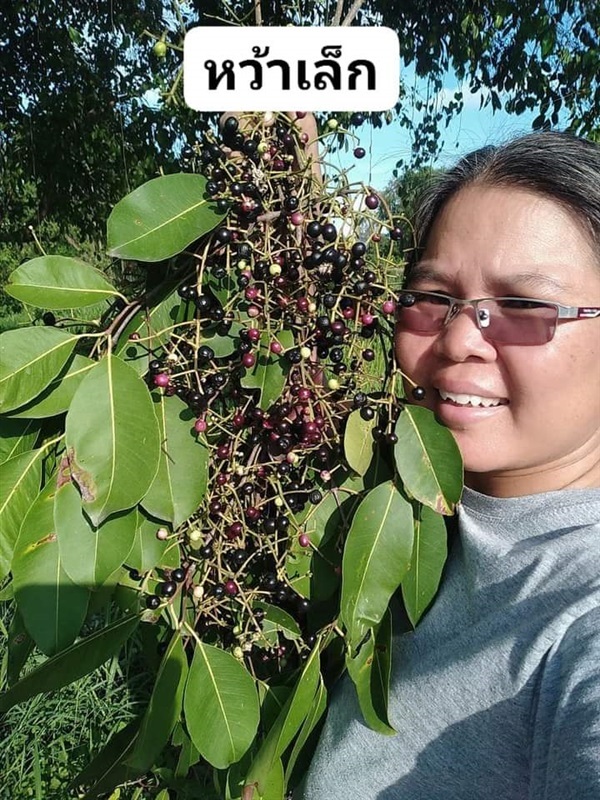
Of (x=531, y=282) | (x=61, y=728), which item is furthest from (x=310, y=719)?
(x=61, y=728)

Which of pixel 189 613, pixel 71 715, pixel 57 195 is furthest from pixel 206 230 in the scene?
pixel 57 195

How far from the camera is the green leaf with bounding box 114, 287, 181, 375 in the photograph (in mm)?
695

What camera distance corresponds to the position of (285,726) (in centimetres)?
72

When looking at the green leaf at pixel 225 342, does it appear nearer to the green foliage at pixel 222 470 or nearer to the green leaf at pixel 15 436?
the green foliage at pixel 222 470

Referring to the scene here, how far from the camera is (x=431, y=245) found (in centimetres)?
80

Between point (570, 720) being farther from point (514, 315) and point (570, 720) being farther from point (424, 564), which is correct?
point (514, 315)

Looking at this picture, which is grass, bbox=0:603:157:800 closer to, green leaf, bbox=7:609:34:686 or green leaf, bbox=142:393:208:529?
green leaf, bbox=7:609:34:686

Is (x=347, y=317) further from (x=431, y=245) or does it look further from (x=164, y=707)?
(x=164, y=707)

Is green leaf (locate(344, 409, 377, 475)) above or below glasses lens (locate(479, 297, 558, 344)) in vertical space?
below

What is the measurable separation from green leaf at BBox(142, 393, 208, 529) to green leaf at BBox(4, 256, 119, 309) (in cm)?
12

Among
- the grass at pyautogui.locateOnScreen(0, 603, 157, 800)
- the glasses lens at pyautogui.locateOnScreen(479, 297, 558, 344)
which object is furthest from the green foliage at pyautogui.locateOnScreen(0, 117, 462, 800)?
the grass at pyautogui.locateOnScreen(0, 603, 157, 800)

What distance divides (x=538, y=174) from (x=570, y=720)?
1.86 ft

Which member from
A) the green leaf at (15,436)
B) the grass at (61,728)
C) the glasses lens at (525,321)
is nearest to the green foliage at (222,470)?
the green leaf at (15,436)

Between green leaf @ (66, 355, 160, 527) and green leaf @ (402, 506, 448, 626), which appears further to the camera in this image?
green leaf @ (402, 506, 448, 626)
